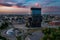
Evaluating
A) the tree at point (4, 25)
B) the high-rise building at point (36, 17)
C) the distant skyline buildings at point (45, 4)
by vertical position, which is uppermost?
the distant skyline buildings at point (45, 4)

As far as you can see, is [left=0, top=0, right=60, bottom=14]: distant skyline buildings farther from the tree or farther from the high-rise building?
the tree

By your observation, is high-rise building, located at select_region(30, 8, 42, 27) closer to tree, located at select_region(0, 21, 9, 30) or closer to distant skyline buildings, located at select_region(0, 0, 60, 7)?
distant skyline buildings, located at select_region(0, 0, 60, 7)

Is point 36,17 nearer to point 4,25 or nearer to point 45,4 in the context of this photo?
point 45,4

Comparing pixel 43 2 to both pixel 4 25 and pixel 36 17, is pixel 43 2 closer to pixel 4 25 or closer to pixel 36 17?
pixel 36 17

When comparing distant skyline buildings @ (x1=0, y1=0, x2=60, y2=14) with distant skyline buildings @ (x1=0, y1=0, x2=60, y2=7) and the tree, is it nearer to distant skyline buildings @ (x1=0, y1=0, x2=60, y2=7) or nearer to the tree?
distant skyline buildings @ (x1=0, y1=0, x2=60, y2=7)

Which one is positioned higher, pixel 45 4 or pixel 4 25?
pixel 45 4

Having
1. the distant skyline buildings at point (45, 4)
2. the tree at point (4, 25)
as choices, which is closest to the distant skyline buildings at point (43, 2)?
the distant skyline buildings at point (45, 4)

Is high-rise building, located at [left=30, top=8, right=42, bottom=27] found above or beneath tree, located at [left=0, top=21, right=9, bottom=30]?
above

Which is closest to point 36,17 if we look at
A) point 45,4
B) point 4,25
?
point 45,4

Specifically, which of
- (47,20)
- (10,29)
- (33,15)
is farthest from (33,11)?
(10,29)

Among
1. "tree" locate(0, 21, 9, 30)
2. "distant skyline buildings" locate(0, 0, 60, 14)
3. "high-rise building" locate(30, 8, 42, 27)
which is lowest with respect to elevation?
"tree" locate(0, 21, 9, 30)

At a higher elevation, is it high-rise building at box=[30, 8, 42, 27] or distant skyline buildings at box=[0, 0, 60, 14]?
distant skyline buildings at box=[0, 0, 60, 14]

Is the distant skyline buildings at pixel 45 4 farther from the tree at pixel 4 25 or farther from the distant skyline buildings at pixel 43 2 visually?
the tree at pixel 4 25

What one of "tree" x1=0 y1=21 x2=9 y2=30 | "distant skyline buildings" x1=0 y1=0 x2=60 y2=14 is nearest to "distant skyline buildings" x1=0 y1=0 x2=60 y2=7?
"distant skyline buildings" x1=0 y1=0 x2=60 y2=14
